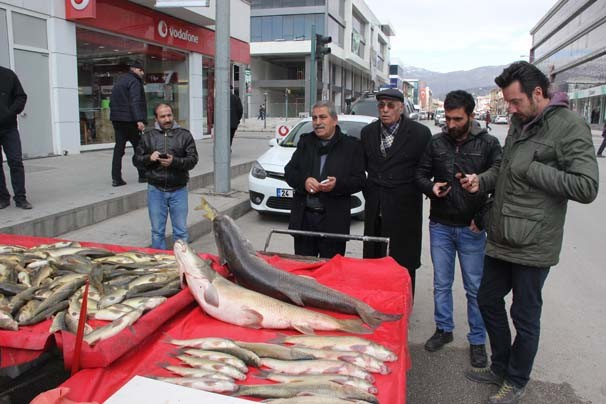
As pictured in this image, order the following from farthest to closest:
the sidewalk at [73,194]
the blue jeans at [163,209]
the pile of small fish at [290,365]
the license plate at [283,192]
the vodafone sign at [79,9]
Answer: the vodafone sign at [79,9]
the license plate at [283,192]
the sidewalk at [73,194]
the blue jeans at [163,209]
the pile of small fish at [290,365]

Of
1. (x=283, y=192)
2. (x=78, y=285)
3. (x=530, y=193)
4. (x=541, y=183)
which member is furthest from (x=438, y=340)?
(x=283, y=192)

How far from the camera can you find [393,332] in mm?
2748

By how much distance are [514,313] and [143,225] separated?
553 centimetres

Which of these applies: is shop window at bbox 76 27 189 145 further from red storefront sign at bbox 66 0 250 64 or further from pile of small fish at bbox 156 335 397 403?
pile of small fish at bbox 156 335 397 403

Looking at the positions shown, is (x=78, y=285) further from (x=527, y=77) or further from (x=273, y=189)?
(x=273, y=189)

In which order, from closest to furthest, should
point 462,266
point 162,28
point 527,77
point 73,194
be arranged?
1. point 527,77
2. point 462,266
3. point 73,194
4. point 162,28

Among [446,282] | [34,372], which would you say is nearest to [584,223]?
[446,282]

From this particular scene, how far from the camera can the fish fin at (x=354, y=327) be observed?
2722 mm

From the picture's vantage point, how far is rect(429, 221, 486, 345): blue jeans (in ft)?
12.8

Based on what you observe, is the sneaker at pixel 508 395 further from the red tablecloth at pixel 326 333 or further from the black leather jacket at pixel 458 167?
the black leather jacket at pixel 458 167

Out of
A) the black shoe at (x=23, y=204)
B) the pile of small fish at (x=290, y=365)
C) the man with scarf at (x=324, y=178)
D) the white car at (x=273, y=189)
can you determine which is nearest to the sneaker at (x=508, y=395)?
the pile of small fish at (x=290, y=365)

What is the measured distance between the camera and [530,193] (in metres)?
3.04

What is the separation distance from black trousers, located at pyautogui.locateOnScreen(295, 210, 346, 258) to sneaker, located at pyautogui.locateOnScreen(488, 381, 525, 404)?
1.75 m

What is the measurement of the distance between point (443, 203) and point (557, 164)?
105 cm
